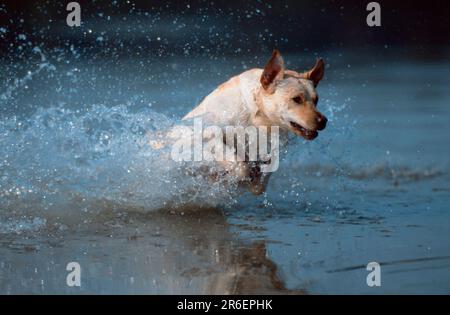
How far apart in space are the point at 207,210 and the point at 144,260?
1270mm

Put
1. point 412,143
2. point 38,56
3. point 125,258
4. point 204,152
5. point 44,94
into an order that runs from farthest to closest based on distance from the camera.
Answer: point 38,56 → point 44,94 → point 412,143 → point 204,152 → point 125,258

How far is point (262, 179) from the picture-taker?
18.9 feet

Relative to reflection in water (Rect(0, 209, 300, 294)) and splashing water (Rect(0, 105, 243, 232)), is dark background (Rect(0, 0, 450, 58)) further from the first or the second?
reflection in water (Rect(0, 209, 300, 294))

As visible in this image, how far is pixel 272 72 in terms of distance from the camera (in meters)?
5.51

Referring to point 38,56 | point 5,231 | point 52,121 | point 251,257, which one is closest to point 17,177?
point 52,121

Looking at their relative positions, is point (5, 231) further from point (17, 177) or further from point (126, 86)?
point (126, 86)

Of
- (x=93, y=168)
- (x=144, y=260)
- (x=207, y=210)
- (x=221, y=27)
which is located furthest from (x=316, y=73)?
(x=221, y=27)

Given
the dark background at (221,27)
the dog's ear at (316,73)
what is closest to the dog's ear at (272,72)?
the dog's ear at (316,73)

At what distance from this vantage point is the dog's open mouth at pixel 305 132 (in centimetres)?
545

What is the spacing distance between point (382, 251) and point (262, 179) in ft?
3.85

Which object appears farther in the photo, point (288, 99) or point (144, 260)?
point (288, 99)

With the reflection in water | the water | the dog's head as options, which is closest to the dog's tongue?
the dog's head

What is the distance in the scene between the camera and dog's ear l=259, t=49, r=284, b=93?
5469 mm

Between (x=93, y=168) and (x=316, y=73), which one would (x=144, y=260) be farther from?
(x=316, y=73)
